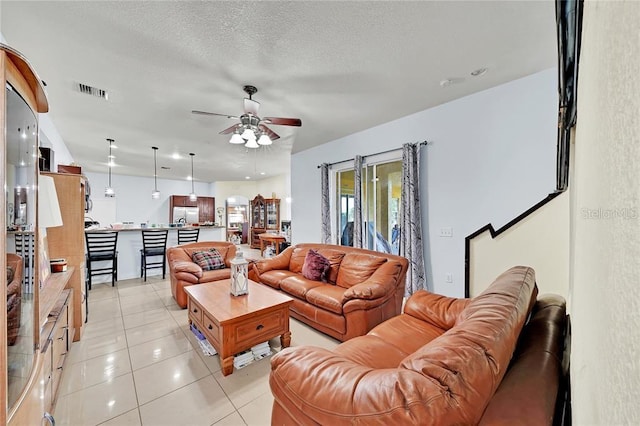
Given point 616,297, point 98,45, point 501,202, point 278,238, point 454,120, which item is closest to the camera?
point 616,297

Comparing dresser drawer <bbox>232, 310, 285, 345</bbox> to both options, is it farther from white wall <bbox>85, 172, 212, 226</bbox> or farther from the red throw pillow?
white wall <bbox>85, 172, 212, 226</bbox>

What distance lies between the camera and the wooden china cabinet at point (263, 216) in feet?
30.9

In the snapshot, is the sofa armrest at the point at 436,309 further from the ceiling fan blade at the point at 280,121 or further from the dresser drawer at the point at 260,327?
the ceiling fan blade at the point at 280,121

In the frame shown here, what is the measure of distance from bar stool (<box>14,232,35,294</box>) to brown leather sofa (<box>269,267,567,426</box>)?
104cm

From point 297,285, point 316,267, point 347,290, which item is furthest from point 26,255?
point 316,267

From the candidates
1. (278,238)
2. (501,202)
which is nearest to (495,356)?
(501,202)

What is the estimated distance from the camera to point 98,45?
2.16 m

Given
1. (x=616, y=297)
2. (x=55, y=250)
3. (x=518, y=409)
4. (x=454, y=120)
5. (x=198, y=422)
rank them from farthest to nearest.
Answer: (x=454, y=120)
(x=55, y=250)
(x=198, y=422)
(x=518, y=409)
(x=616, y=297)

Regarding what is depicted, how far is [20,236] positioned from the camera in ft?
3.15

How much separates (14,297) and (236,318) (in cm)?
143

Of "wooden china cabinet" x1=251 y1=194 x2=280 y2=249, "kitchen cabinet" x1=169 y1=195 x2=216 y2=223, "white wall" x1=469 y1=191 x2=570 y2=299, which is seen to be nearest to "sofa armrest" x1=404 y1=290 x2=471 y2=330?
"white wall" x1=469 y1=191 x2=570 y2=299

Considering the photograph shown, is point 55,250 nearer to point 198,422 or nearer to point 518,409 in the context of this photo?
point 198,422

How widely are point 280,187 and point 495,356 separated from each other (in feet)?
29.2

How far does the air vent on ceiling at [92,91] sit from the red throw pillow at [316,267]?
3070 millimetres
